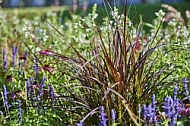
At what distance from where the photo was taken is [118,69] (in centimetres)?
321

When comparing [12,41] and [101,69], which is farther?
[12,41]

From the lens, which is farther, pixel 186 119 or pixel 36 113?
pixel 36 113

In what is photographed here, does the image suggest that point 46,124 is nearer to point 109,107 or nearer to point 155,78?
point 109,107

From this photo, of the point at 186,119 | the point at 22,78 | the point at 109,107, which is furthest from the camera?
the point at 22,78

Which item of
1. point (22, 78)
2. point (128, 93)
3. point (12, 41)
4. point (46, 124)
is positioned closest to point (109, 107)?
point (128, 93)

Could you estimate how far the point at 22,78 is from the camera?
4.54 meters

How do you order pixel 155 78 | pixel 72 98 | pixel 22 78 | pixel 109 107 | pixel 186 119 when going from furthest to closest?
pixel 22 78
pixel 155 78
pixel 72 98
pixel 109 107
pixel 186 119

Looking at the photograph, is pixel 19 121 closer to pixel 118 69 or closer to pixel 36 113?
pixel 36 113

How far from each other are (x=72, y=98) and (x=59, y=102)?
0.62 ft

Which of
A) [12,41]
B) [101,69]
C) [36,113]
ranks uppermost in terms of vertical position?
[101,69]

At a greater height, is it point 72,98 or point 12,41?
point 72,98

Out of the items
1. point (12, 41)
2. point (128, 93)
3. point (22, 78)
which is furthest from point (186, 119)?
point (12, 41)

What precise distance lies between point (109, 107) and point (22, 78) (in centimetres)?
163

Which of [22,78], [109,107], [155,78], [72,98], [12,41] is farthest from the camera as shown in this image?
[12,41]
